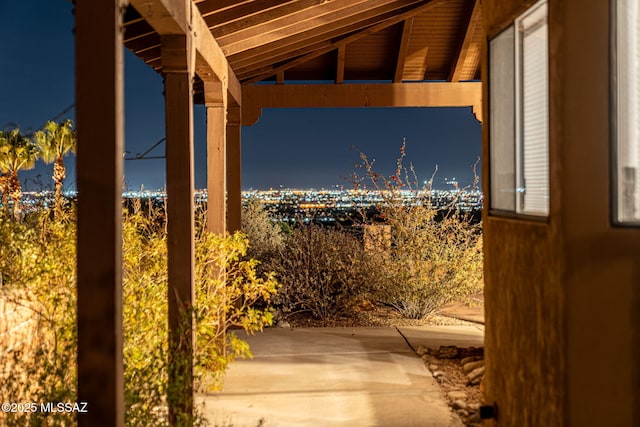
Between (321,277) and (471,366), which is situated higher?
(321,277)

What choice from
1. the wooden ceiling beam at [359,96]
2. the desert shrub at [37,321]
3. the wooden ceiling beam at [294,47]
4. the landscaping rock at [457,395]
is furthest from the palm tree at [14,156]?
the landscaping rock at [457,395]

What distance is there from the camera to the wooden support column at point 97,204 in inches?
95.6

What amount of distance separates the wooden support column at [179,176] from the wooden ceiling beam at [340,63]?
4.37 meters

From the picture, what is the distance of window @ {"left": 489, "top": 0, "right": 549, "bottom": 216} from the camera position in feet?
11.6

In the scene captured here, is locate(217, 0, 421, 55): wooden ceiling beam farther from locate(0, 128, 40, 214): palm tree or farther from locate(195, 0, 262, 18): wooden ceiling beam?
locate(0, 128, 40, 214): palm tree

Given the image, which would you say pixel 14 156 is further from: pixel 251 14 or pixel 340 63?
pixel 251 14

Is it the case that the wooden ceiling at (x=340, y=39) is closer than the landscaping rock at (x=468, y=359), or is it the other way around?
the wooden ceiling at (x=340, y=39)

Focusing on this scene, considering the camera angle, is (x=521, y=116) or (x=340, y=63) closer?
(x=521, y=116)

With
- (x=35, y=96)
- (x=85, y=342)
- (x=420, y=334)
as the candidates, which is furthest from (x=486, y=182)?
(x=35, y=96)

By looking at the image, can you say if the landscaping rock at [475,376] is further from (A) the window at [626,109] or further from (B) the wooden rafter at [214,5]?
(B) the wooden rafter at [214,5]

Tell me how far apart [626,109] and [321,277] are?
6.34 meters

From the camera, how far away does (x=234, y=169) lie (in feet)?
27.0

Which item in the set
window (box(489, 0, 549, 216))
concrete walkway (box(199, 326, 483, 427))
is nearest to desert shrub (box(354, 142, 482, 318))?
concrete walkway (box(199, 326, 483, 427))

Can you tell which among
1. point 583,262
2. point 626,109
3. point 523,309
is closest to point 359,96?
point 523,309
